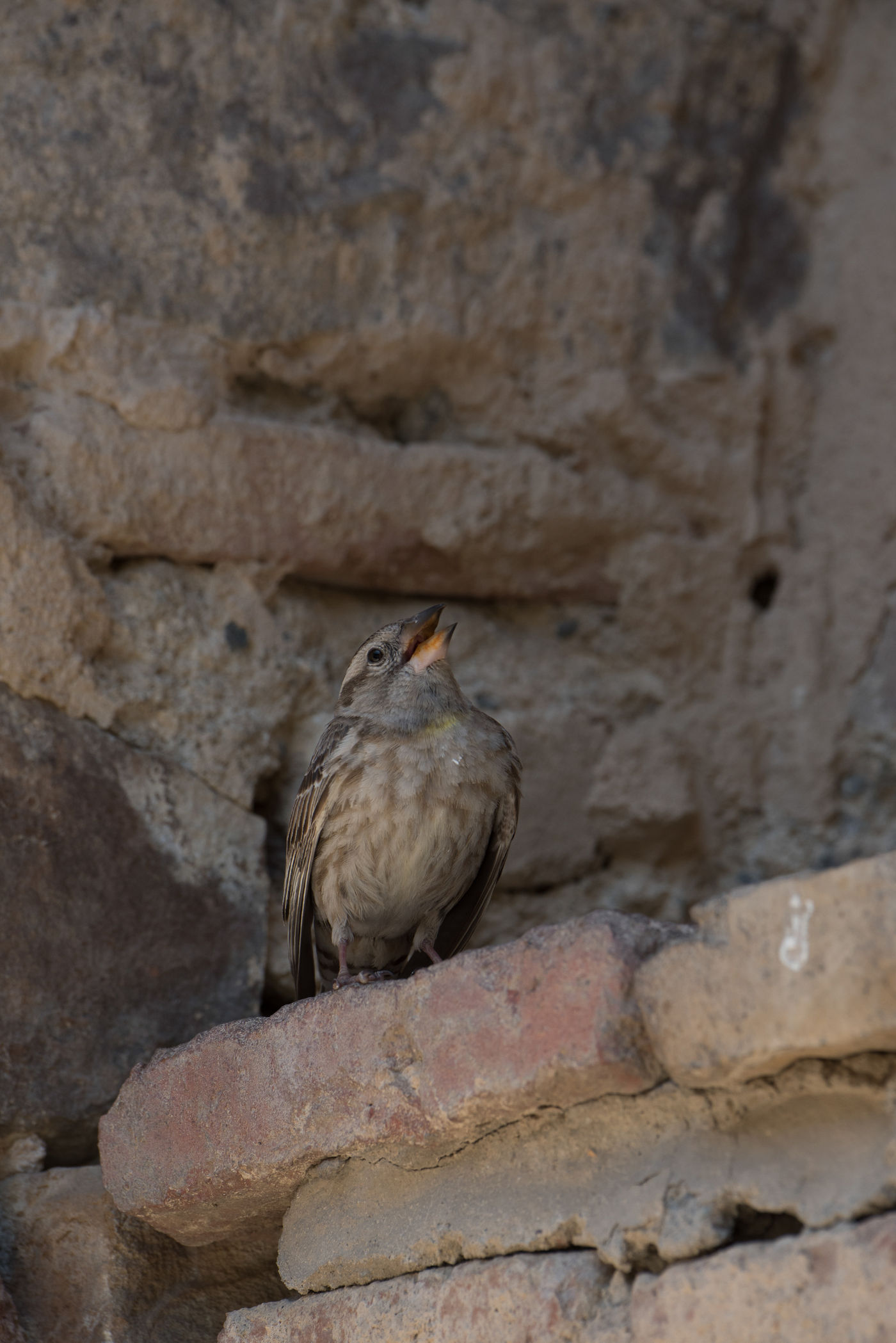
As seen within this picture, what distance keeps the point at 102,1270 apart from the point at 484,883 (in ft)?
4.61

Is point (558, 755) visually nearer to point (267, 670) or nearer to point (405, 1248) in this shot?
point (267, 670)

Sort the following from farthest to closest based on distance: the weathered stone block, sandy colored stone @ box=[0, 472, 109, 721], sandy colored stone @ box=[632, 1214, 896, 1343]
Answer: sandy colored stone @ box=[0, 472, 109, 721] → the weathered stone block → sandy colored stone @ box=[632, 1214, 896, 1343]

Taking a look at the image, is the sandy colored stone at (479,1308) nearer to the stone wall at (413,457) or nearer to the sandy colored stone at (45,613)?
the stone wall at (413,457)

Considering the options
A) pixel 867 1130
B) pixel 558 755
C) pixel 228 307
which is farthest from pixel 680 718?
pixel 867 1130

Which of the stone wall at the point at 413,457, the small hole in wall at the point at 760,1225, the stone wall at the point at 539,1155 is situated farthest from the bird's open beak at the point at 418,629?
the small hole in wall at the point at 760,1225

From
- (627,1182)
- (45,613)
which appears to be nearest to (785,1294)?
(627,1182)

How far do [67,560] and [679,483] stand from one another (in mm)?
2055

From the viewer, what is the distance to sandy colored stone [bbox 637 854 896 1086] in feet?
6.62

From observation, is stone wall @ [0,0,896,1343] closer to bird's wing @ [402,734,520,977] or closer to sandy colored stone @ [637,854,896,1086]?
bird's wing @ [402,734,520,977]

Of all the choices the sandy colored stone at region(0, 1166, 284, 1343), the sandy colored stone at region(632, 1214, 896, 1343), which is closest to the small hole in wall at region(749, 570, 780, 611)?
the sandy colored stone at region(0, 1166, 284, 1343)

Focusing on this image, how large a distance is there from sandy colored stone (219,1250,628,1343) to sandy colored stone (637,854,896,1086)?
0.40 meters

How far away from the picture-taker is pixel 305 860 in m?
3.71

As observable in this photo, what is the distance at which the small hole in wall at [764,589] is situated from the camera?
4.79 meters

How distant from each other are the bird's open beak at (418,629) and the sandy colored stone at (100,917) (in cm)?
67
